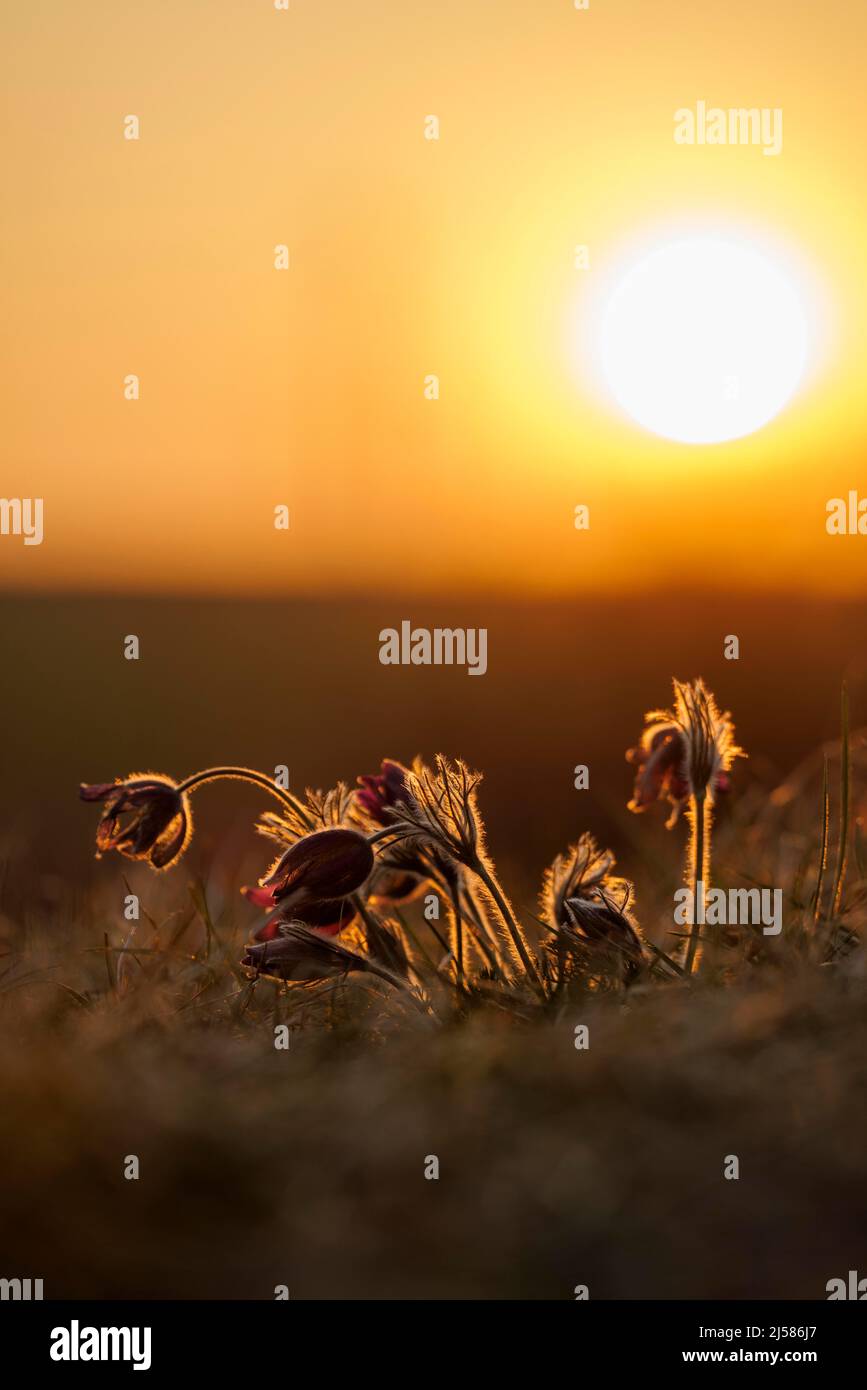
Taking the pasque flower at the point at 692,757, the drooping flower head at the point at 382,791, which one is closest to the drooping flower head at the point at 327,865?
the drooping flower head at the point at 382,791

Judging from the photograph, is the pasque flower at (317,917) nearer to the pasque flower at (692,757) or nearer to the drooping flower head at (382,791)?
the drooping flower head at (382,791)

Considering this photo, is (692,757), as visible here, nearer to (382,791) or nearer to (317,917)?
(382,791)

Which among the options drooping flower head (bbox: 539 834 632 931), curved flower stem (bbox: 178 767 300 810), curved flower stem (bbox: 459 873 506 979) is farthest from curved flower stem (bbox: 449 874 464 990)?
curved flower stem (bbox: 178 767 300 810)

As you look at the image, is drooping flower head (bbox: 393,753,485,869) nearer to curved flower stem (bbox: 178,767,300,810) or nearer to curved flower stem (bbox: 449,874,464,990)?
curved flower stem (bbox: 449,874,464,990)

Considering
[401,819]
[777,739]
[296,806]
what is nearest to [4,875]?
[296,806]

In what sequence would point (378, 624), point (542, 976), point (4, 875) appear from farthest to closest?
point (378, 624) < point (4, 875) < point (542, 976)
